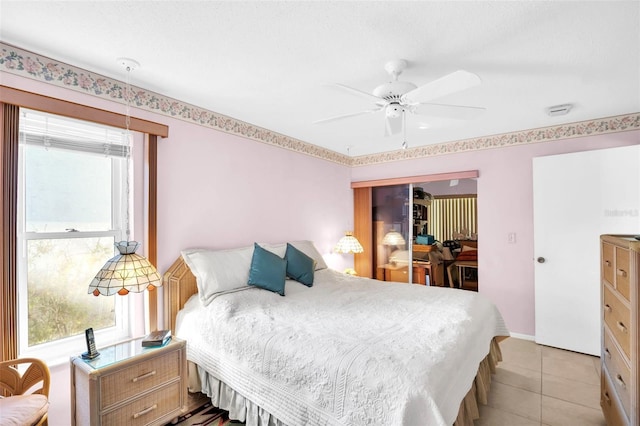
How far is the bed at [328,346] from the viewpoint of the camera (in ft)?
4.70

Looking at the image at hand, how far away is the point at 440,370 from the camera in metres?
1.49

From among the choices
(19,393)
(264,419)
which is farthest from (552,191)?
(19,393)

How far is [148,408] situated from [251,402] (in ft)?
2.04

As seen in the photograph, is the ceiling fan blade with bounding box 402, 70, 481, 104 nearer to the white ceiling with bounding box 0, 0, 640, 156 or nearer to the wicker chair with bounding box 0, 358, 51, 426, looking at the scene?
the white ceiling with bounding box 0, 0, 640, 156

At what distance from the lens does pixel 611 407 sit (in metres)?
1.85

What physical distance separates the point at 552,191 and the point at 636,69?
1.42 metres

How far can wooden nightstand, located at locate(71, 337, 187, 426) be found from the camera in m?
1.70

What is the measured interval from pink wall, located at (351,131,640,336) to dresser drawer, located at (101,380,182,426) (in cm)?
353

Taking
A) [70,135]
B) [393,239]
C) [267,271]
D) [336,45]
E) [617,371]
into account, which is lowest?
[617,371]

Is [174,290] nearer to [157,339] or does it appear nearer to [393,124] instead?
[157,339]

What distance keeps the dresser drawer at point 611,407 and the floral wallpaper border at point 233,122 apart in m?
2.48

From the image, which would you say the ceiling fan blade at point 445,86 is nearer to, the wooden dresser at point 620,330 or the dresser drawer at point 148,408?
the wooden dresser at point 620,330

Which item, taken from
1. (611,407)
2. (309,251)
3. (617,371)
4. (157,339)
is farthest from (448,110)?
(157,339)

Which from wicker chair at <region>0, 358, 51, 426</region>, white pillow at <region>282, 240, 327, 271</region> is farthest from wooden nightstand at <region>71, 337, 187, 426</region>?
white pillow at <region>282, 240, 327, 271</region>
